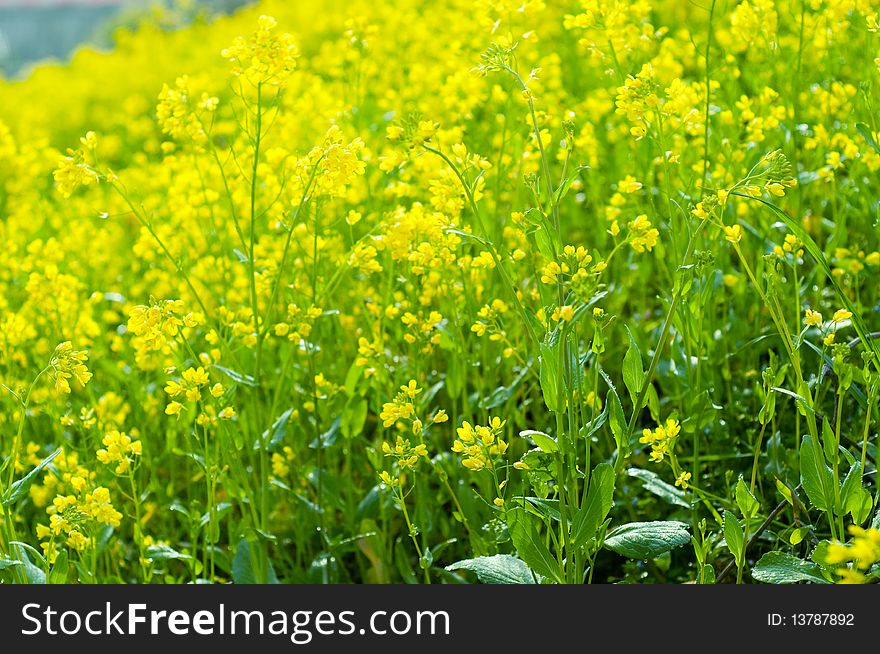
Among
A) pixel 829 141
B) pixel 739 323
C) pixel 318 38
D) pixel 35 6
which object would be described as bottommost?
pixel 739 323

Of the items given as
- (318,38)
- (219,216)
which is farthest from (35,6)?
(219,216)

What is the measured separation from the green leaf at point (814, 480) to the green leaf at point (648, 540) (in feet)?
0.78

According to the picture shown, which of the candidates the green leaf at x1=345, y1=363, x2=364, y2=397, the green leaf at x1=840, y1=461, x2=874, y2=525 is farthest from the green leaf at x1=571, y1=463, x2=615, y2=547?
the green leaf at x1=345, y1=363, x2=364, y2=397

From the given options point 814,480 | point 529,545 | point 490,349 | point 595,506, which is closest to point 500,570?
point 529,545

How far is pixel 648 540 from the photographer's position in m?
1.80

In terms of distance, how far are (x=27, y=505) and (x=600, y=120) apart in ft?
8.56

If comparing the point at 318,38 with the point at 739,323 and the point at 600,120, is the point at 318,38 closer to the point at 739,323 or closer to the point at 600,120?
the point at 600,120

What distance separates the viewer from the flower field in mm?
1832

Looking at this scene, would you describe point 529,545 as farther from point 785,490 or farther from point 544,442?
point 785,490

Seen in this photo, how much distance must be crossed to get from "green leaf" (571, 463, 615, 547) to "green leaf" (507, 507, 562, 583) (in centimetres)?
6

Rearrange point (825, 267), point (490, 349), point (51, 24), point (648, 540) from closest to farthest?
point (825, 267) < point (648, 540) < point (490, 349) < point (51, 24)

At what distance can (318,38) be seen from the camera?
832 centimetres

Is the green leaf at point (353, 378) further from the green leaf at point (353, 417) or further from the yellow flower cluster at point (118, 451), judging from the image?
the yellow flower cluster at point (118, 451)

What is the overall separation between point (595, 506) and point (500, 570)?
0.84ft
